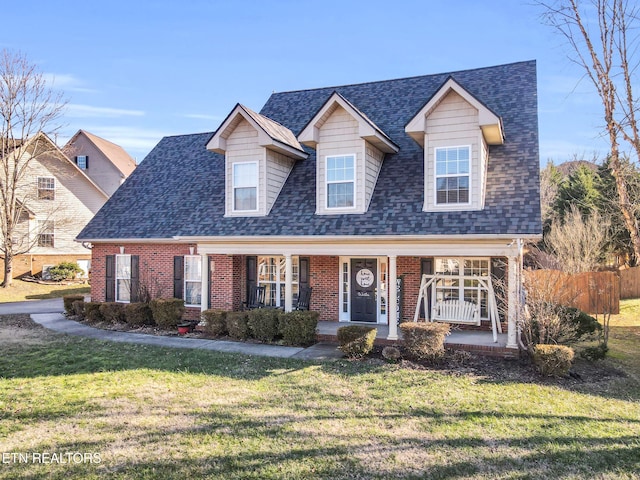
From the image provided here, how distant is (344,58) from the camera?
636 inches

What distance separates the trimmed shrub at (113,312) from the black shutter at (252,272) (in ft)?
14.2

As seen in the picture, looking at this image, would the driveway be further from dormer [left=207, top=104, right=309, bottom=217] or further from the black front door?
the black front door

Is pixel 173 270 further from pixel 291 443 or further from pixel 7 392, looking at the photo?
pixel 291 443

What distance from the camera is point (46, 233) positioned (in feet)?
95.7

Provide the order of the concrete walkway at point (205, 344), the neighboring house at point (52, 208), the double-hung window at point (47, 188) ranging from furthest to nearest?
1. the double-hung window at point (47, 188)
2. the neighboring house at point (52, 208)
3. the concrete walkway at point (205, 344)

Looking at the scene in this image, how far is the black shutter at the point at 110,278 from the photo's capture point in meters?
16.1

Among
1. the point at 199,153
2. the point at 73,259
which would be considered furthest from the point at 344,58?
the point at 73,259

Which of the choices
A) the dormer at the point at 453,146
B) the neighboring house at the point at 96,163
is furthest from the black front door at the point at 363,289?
the neighboring house at the point at 96,163

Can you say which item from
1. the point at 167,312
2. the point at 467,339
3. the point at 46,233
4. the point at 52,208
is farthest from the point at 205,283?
the point at 52,208

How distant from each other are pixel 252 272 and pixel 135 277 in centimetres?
460

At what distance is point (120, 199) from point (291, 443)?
14.5 meters

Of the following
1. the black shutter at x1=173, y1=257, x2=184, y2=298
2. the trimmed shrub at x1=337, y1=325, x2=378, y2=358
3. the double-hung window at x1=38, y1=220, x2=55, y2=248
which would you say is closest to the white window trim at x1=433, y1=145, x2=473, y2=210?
the trimmed shrub at x1=337, y1=325, x2=378, y2=358

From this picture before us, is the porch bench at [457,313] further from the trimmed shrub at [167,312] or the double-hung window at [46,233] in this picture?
the double-hung window at [46,233]

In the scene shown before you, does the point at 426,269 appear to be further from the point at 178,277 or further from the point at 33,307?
the point at 33,307
